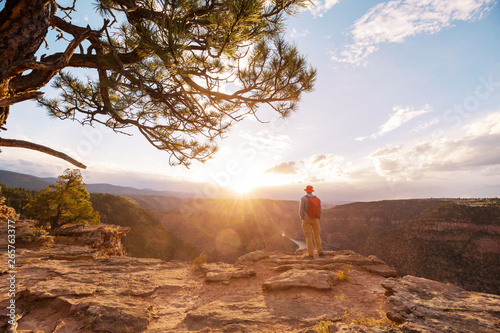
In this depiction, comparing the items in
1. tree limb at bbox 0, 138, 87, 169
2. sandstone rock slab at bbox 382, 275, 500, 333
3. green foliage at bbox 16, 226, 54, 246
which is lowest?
green foliage at bbox 16, 226, 54, 246

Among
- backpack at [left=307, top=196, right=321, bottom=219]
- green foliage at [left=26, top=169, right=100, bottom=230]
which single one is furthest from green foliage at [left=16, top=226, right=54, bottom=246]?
backpack at [left=307, top=196, right=321, bottom=219]

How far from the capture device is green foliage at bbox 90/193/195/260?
3456 cm

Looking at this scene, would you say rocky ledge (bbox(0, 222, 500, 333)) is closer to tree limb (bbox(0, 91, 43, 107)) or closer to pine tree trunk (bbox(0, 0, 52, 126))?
tree limb (bbox(0, 91, 43, 107))

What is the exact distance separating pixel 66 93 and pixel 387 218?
82.9 meters

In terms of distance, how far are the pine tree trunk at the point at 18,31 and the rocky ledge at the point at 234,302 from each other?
332 cm

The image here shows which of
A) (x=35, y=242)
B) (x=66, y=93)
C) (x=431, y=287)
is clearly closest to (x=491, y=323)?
(x=431, y=287)

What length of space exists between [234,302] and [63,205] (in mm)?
11973

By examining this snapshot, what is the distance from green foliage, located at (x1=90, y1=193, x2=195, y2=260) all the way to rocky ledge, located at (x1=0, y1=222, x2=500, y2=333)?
32.1 metres

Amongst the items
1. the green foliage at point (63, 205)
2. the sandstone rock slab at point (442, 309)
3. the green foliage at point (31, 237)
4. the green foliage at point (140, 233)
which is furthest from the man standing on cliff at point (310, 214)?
the green foliage at point (140, 233)

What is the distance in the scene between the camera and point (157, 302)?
3859 mm

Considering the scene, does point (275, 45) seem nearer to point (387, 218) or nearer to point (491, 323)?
point (491, 323)

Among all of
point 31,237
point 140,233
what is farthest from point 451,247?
point 31,237

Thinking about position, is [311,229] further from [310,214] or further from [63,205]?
[63,205]

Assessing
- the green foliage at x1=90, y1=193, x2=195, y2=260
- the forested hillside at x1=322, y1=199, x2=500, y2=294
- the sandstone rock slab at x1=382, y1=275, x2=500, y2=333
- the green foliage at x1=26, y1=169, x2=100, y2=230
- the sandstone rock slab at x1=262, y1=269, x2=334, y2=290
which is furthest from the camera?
the forested hillside at x1=322, y1=199, x2=500, y2=294
